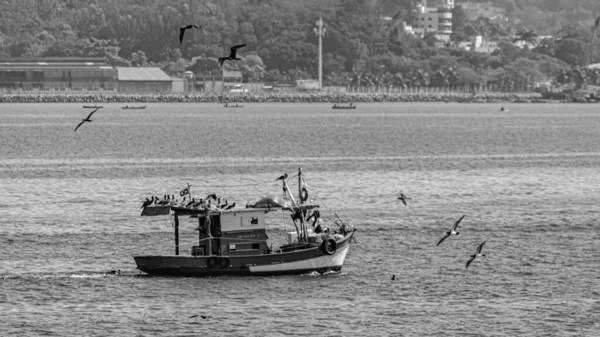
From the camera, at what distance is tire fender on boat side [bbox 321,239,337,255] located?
176 ft

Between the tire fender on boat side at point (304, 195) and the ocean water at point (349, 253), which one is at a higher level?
the tire fender on boat side at point (304, 195)

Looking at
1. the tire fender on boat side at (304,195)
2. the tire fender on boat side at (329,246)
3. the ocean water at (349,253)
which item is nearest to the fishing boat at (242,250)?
the tire fender on boat side at (329,246)

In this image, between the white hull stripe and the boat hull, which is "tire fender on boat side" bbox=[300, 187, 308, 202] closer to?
the boat hull

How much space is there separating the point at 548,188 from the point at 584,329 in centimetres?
4558

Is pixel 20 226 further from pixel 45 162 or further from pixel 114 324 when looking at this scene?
pixel 45 162

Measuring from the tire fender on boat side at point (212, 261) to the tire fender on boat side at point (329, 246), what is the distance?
3954 millimetres

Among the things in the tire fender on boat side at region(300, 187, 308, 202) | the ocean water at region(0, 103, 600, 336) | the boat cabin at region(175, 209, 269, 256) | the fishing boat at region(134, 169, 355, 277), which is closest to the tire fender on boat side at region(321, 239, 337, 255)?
the fishing boat at region(134, 169, 355, 277)

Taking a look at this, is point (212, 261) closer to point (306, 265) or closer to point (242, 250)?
point (242, 250)

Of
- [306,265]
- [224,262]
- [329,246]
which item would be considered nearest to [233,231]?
[224,262]

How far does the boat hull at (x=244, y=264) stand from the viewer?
5353 centimetres

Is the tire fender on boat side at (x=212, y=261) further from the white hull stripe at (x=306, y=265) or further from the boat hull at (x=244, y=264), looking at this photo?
the white hull stripe at (x=306, y=265)

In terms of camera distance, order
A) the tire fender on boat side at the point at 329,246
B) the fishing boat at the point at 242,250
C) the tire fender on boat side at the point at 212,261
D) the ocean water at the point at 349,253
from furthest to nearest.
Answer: the tire fender on boat side at the point at 329,246 → the fishing boat at the point at 242,250 → the tire fender on boat side at the point at 212,261 → the ocean water at the point at 349,253

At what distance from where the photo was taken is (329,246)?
176 ft

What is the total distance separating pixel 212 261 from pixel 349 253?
8.22 meters
